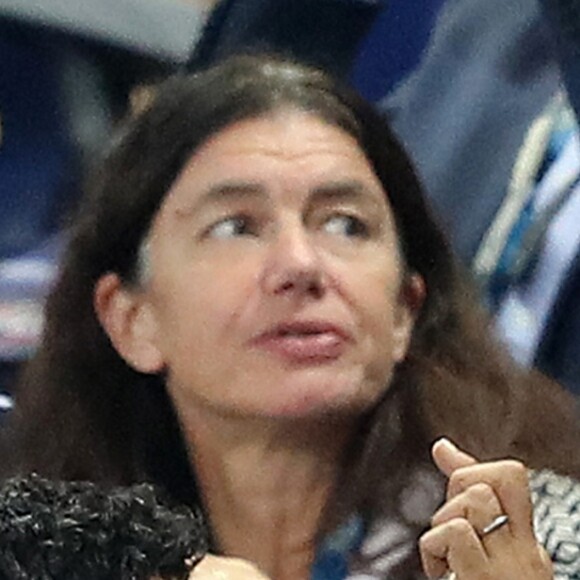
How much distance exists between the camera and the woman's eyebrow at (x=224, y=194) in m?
1.07

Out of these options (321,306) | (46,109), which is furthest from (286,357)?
(46,109)

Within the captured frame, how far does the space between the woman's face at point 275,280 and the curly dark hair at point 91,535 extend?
44cm

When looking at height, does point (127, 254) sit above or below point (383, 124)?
below

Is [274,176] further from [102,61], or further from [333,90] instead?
[102,61]

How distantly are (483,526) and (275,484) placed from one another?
317 mm

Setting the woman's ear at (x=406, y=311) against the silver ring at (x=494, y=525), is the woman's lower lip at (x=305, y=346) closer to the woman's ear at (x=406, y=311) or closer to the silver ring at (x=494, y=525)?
the woman's ear at (x=406, y=311)

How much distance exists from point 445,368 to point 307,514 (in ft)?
0.42

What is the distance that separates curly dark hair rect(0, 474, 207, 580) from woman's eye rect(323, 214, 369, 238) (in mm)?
491

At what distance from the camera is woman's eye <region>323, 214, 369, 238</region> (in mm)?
1071

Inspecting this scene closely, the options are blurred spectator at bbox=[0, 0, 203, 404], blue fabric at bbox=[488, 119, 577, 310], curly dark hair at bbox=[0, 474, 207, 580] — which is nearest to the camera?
curly dark hair at bbox=[0, 474, 207, 580]

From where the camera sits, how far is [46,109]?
5.15 feet

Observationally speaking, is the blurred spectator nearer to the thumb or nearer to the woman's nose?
the woman's nose

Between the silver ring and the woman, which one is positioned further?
the woman

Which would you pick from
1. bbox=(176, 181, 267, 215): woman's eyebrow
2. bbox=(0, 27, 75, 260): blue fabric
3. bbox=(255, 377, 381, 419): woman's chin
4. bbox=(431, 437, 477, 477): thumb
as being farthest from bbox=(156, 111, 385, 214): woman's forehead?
bbox=(0, 27, 75, 260): blue fabric
